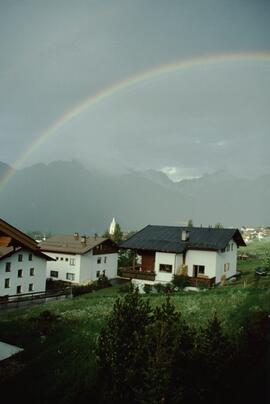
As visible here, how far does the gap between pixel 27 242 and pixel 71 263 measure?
4323 cm

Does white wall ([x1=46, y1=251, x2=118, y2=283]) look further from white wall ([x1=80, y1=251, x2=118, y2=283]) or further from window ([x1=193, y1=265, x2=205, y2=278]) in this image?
window ([x1=193, y1=265, x2=205, y2=278])

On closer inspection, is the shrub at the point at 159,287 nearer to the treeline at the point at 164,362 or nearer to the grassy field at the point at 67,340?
the grassy field at the point at 67,340

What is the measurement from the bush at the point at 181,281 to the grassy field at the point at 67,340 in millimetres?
10491

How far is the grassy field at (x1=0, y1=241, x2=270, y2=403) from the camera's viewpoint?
12562mm

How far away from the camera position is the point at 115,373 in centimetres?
841

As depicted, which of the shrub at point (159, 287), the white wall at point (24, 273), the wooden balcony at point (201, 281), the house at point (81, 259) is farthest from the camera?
the house at point (81, 259)

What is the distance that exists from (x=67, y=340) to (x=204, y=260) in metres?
24.0

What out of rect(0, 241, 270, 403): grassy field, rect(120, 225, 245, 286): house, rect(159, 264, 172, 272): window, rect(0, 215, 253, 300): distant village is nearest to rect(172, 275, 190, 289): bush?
rect(0, 215, 253, 300): distant village

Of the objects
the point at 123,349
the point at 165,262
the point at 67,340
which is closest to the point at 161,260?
the point at 165,262

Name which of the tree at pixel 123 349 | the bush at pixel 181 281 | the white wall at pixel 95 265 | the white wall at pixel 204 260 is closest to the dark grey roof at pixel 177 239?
the white wall at pixel 204 260

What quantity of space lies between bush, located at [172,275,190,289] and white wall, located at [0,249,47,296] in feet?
62.9

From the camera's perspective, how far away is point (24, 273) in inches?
1748

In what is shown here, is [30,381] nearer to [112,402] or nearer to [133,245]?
[112,402]

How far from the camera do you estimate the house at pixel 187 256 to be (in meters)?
38.1
